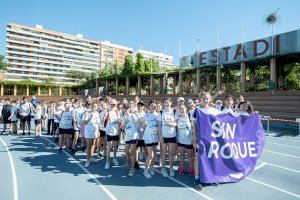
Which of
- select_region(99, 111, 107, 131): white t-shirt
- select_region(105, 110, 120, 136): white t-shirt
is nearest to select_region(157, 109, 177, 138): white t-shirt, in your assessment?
select_region(105, 110, 120, 136): white t-shirt

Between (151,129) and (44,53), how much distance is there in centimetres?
12484

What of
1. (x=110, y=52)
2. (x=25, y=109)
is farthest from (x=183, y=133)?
(x=110, y=52)

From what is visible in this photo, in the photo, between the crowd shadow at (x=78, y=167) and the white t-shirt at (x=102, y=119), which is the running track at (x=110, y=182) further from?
the white t-shirt at (x=102, y=119)

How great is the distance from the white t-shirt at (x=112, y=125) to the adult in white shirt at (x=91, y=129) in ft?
1.24

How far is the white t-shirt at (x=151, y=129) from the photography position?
680cm

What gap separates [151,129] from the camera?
6.86 m

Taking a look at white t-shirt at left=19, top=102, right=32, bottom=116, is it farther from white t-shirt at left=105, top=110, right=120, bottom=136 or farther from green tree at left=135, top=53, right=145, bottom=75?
green tree at left=135, top=53, right=145, bottom=75

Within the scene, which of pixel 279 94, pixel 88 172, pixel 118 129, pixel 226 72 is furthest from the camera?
pixel 226 72

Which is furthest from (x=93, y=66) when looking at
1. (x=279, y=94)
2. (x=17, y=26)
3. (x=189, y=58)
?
(x=279, y=94)

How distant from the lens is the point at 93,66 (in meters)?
138

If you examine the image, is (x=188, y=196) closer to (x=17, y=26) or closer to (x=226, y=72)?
(x=226, y=72)

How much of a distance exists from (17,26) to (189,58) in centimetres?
10259

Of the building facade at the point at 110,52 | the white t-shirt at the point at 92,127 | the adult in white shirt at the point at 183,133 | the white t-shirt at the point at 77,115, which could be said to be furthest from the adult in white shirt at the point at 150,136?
the building facade at the point at 110,52

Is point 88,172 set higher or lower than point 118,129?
lower
